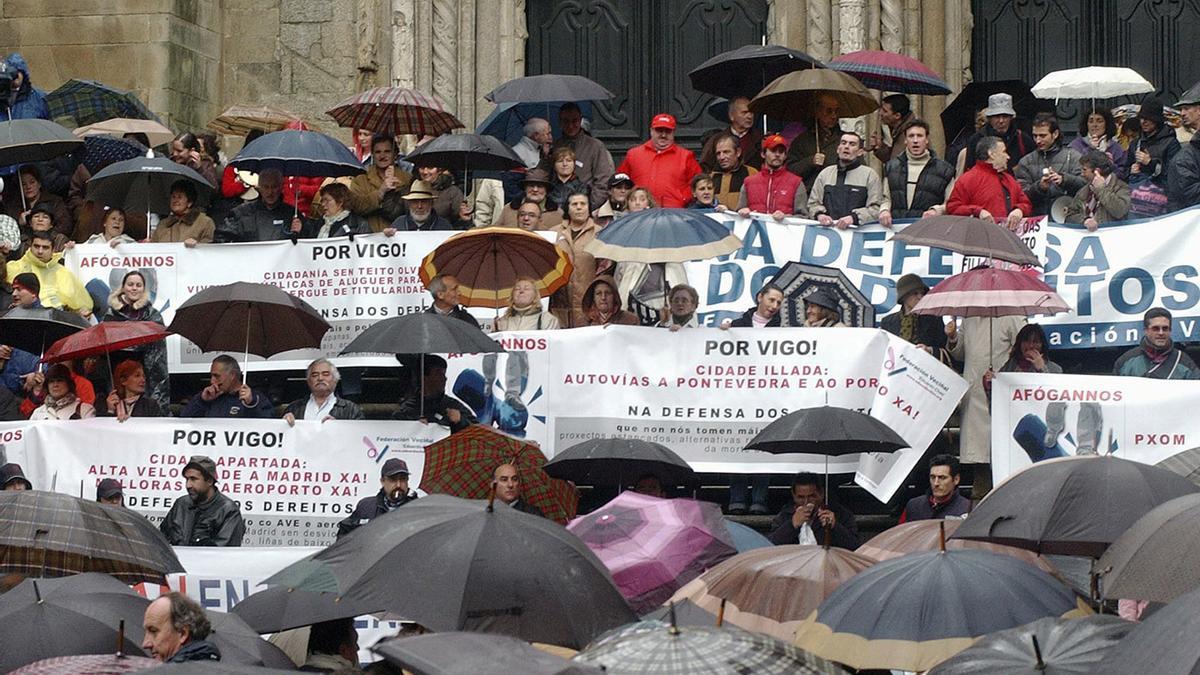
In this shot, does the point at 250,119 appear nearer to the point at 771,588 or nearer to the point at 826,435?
the point at 826,435

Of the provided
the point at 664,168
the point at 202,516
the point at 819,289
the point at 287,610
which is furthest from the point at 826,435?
the point at 664,168

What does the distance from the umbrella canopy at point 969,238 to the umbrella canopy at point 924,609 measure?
22.8ft

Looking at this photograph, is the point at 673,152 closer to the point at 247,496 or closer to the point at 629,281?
the point at 629,281

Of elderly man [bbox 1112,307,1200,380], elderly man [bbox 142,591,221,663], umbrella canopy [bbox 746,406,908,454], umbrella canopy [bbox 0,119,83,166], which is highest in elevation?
umbrella canopy [bbox 0,119,83,166]

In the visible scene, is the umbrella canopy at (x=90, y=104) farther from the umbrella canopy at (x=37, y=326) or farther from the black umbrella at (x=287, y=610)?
the black umbrella at (x=287, y=610)

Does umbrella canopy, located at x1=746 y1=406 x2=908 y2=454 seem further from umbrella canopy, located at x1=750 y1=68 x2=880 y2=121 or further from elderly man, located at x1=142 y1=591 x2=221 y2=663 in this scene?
elderly man, located at x1=142 y1=591 x2=221 y2=663

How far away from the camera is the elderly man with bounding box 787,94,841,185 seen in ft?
65.6

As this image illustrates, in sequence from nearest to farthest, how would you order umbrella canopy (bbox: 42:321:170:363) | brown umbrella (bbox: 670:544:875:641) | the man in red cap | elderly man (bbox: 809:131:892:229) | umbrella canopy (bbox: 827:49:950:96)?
brown umbrella (bbox: 670:544:875:641)
umbrella canopy (bbox: 42:321:170:363)
elderly man (bbox: 809:131:892:229)
the man in red cap
umbrella canopy (bbox: 827:49:950:96)

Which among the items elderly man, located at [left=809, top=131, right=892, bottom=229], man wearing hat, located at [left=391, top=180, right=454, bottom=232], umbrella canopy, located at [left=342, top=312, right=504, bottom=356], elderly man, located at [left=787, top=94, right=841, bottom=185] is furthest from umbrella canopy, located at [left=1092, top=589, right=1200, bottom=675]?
elderly man, located at [left=787, top=94, right=841, bottom=185]

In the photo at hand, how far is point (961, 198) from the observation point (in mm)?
18734

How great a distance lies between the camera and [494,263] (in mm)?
18312

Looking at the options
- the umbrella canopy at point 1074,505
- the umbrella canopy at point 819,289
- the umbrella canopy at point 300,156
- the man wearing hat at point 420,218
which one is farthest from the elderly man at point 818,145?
the umbrella canopy at point 1074,505

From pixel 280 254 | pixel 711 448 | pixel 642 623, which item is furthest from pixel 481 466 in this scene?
pixel 642 623

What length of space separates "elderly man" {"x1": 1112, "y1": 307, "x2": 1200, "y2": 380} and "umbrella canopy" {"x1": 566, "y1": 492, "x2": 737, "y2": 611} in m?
4.73
